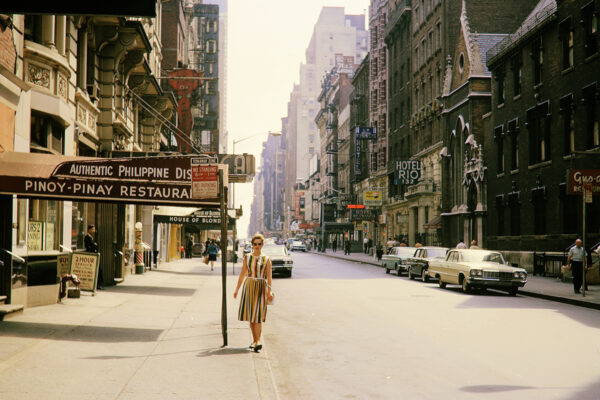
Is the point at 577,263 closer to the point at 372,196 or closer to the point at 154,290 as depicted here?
the point at 154,290

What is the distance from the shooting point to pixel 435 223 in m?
53.4

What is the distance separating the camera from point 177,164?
15.0 meters

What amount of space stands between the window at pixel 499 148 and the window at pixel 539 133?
4.12m

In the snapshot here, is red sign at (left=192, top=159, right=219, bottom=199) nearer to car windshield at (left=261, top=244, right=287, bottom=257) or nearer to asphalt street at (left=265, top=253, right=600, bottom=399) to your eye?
asphalt street at (left=265, top=253, right=600, bottom=399)

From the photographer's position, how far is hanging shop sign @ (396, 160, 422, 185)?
61156mm

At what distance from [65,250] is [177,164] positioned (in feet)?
16.0

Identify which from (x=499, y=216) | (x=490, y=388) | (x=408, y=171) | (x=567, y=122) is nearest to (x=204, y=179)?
(x=490, y=388)

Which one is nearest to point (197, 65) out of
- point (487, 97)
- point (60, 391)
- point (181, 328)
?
point (487, 97)

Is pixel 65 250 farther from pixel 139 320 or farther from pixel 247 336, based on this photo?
pixel 247 336

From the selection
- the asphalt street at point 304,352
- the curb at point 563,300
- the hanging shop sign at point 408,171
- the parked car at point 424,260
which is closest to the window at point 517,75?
the parked car at point 424,260

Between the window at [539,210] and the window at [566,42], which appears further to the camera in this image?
the window at [539,210]

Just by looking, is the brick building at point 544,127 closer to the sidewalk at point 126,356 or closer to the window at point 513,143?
the window at point 513,143

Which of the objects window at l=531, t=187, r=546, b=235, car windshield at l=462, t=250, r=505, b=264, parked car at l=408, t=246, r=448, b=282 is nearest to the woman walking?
car windshield at l=462, t=250, r=505, b=264

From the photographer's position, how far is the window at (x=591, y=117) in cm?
2894
